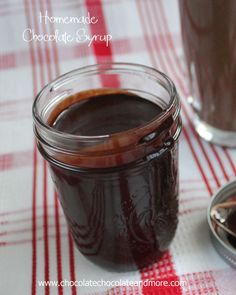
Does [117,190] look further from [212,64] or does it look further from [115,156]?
[212,64]

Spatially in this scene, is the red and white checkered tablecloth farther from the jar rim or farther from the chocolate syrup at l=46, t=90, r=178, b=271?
the jar rim

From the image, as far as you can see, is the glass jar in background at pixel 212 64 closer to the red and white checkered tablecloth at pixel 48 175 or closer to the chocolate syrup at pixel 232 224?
the red and white checkered tablecloth at pixel 48 175

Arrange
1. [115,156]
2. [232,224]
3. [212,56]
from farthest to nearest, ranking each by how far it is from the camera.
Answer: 1. [212,56]
2. [232,224]
3. [115,156]

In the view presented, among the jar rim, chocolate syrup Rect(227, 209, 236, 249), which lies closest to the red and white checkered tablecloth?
chocolate syrup Rect(227, 209, 236, 249)

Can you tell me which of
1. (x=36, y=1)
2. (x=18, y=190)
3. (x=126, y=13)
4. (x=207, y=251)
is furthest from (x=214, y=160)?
(x=36, y=1)

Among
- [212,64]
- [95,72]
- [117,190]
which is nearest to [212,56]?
[212,64]

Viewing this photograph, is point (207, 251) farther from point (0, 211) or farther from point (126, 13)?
point (126, 13)

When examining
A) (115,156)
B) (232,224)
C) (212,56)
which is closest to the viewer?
(115,156)
